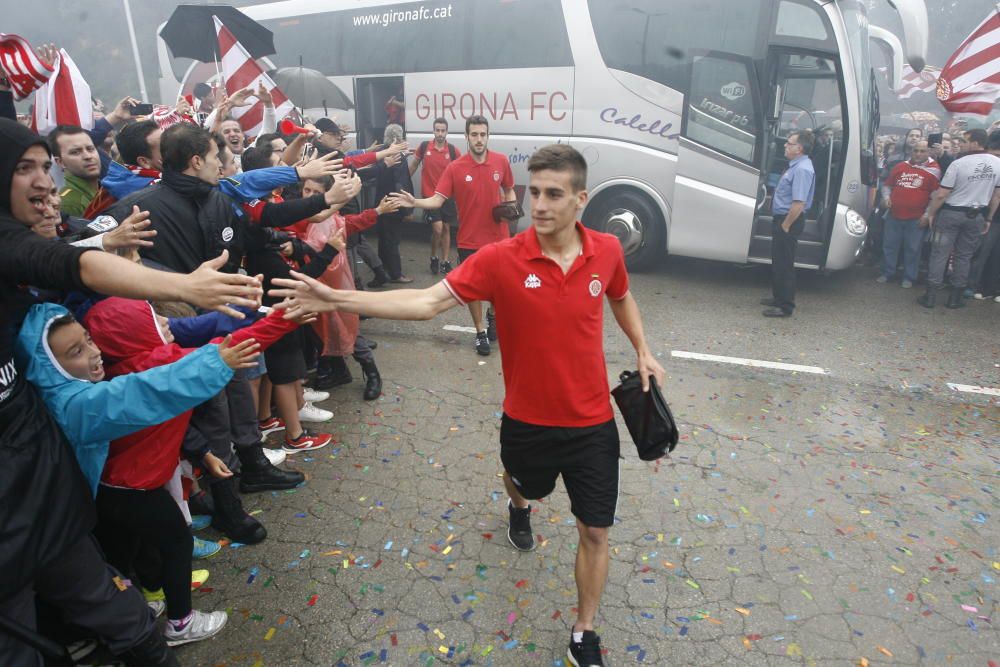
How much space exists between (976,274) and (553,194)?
8472mm

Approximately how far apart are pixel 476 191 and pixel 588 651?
4452mm

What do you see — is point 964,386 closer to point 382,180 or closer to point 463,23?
point 382,180

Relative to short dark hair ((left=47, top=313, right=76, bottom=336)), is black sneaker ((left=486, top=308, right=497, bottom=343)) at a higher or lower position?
lower

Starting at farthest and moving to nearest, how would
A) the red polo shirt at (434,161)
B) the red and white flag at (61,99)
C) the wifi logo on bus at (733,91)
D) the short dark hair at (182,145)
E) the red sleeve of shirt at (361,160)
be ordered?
1. the red polo shirt at (434,161)
2. the wifi logo on bus at (733,91)
3. the red sleeve of shirt at (361,160)
4. the red and white flag at (61,99)
5. the short dark hair at (182,145)

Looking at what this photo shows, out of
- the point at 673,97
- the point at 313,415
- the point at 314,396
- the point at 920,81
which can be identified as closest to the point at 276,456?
the point at 313,415

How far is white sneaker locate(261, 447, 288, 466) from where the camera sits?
13.7 ft

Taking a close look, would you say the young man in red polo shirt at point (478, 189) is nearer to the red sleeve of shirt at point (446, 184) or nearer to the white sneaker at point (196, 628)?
the red sleeve of shirt at point (446, 184)

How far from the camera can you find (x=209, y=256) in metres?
3.52

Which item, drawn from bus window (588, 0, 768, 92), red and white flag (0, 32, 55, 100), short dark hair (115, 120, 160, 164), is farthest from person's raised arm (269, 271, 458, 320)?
bus window (588, 0, 768, 92)

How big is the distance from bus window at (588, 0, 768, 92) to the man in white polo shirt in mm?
2835

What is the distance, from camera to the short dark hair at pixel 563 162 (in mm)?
2549

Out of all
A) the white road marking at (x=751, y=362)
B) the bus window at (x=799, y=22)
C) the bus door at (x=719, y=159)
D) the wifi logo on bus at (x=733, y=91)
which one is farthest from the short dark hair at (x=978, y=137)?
the white road marking at (x=751, y=362)

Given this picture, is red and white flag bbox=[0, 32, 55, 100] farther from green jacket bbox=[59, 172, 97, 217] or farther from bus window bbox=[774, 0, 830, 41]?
bus window bbox=[774, 0, 830, 41]

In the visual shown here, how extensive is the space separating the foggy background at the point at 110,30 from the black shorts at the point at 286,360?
34.1m
